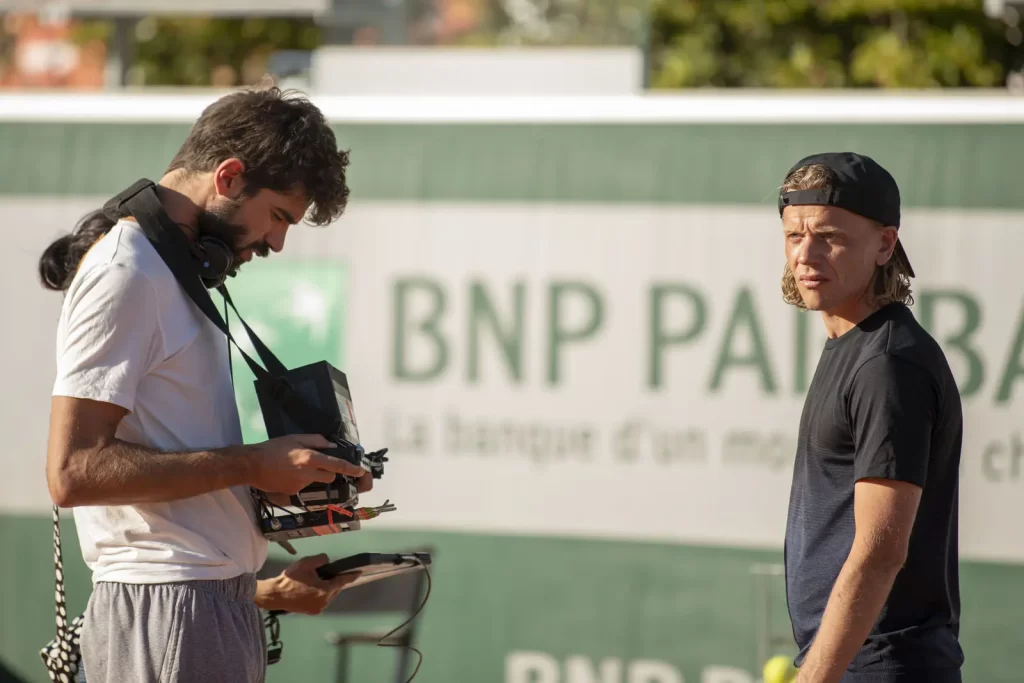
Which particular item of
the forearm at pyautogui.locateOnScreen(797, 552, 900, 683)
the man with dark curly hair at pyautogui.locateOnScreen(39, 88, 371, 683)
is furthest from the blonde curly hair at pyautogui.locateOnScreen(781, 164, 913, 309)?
the man with dark curly hair at pyautogui.locateOnScreen(39, 88, 371, 683)

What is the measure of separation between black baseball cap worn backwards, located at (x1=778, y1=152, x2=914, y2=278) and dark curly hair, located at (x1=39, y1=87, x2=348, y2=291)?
0.88 m

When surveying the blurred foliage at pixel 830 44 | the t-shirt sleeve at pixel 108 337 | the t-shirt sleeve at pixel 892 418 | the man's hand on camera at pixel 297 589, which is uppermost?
the blurred foliage at pixel 830 44

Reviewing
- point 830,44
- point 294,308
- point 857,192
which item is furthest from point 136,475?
point 830,44

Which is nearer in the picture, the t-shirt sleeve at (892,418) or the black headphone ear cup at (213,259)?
the t-shirt sleeve at (892,418)

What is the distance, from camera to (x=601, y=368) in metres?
4.39

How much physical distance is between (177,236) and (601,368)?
8.19 feet

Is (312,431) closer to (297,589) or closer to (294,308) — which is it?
(297,589)

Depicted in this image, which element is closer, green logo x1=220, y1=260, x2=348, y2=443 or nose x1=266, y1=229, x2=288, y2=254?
nose x1=266, y1=229, x2=288, y2=254

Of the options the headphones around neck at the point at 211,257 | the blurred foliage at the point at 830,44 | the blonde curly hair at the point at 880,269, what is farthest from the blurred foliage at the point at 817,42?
the headphones around neck at the point at 211,257

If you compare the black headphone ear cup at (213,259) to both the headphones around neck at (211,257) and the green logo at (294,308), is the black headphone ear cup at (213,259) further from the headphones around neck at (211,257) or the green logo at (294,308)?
the green logo at (294,308)

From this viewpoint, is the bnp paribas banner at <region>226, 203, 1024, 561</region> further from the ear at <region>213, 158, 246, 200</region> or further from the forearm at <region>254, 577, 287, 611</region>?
the ear at <region>213, 158, 246, 200</region>

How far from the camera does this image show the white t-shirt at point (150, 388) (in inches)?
78.0

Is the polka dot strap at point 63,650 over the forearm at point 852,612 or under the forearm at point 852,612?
under

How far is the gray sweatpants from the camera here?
202cm
